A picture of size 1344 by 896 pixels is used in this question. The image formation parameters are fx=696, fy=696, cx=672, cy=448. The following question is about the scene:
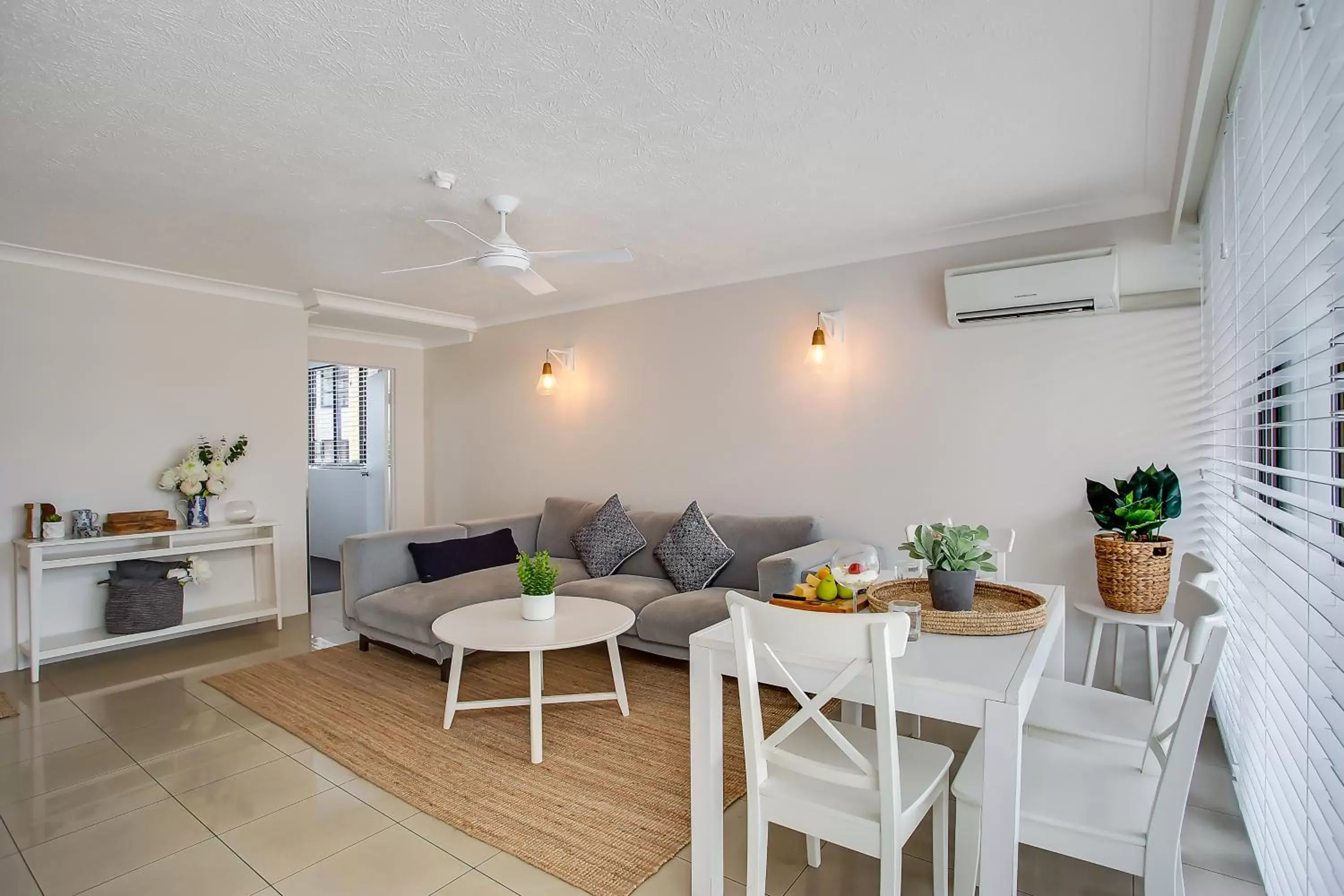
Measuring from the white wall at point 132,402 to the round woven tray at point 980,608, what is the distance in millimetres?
4583

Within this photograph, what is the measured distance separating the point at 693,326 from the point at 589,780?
304 centimetres

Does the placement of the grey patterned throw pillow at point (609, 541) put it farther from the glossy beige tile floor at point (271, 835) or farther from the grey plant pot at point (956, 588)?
the grey plant pot at point (956, 588)

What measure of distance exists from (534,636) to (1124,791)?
84.9 inches

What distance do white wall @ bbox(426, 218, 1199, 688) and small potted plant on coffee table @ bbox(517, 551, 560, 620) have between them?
5.60 ft

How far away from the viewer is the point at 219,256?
408cm

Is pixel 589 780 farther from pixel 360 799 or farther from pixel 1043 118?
pixel 1043 118

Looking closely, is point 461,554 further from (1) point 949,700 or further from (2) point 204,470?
(1) point 949,700

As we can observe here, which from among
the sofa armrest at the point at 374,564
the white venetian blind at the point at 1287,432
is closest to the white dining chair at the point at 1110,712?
the white venetian blind at the point at 1287,432

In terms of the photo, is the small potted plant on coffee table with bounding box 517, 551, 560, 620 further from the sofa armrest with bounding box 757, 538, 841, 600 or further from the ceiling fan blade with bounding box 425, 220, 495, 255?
the ceiling fan blade with bounding box 425, 220, 495, 255

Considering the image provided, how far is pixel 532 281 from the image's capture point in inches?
131

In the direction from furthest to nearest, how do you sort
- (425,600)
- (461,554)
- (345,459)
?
(345,459), (461,554), (425,600)

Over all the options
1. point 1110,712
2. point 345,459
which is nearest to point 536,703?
point 1110,712

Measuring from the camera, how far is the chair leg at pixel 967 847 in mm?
1694

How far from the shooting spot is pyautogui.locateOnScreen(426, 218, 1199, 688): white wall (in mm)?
3307
